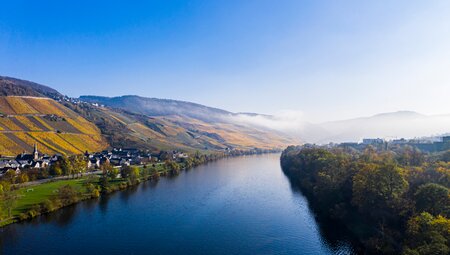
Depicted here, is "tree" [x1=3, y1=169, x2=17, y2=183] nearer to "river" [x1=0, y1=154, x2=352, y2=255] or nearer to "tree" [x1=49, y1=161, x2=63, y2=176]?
"tree" [x1=49, y1=161, x2=63, y2=176]

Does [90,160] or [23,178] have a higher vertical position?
[90,160]

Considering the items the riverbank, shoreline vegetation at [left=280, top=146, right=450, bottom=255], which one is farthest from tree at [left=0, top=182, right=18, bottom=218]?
shoreline vegetation at [left=280, top=146, right=450, bottom=255]

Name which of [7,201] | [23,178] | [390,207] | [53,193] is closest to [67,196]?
[53,193]

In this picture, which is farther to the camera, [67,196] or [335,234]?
[67,196]

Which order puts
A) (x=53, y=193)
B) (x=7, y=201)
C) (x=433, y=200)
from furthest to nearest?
(x=53, y=193), (x=7, y=201), (x=433, y=200)

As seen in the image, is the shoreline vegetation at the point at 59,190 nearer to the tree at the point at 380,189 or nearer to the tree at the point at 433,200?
the tree at the point at 380,189

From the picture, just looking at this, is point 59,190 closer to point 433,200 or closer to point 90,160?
point 90,160

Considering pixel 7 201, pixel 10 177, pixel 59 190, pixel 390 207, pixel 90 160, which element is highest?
pixel 90 160
